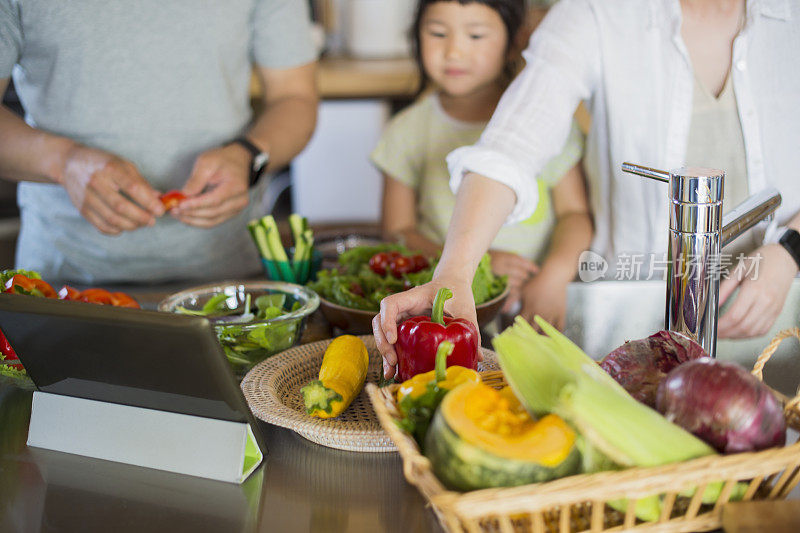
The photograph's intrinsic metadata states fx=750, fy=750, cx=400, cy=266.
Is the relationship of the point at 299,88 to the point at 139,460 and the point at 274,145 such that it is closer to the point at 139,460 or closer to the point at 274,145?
the point at 274,145

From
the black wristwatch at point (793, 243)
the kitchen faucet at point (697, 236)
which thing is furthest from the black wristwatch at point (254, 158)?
the black wristwatch at point (793, 243)

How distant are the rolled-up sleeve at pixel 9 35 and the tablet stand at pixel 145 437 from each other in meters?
0.88

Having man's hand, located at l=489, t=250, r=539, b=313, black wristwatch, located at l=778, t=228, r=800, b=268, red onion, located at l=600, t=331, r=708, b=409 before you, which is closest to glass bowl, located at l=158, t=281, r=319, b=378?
red onion, located at l=600, t=331, r=708, b=409

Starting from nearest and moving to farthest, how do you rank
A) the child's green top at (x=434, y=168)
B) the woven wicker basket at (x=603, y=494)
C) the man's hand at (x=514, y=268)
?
1. the woven wicker basket at (x=603, y=494)
2. the man's hand at (x=514, y=268)
3. the child's green top at (x=434, y=168)

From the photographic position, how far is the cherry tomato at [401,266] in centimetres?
126

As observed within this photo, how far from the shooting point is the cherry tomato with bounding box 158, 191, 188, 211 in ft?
4.58

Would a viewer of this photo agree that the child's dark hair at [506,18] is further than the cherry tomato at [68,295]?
Yes

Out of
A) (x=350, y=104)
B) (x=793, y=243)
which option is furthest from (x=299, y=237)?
(x=350, y=104)

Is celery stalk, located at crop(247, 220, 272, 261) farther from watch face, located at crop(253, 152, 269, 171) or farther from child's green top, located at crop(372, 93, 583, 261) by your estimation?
child's green top, located at crop(372, 93, 583, 261)

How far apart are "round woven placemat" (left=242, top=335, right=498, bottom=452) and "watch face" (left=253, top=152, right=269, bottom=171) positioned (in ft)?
2.17

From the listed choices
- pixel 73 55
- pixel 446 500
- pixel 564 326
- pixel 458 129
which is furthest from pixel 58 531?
pixel 458 129

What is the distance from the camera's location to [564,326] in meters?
1.28

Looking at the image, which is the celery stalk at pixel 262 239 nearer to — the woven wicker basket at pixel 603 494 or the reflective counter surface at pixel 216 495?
the reflective counter surface at pixel 216 495

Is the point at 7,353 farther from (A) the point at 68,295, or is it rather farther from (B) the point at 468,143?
(B) the point at 468,143
